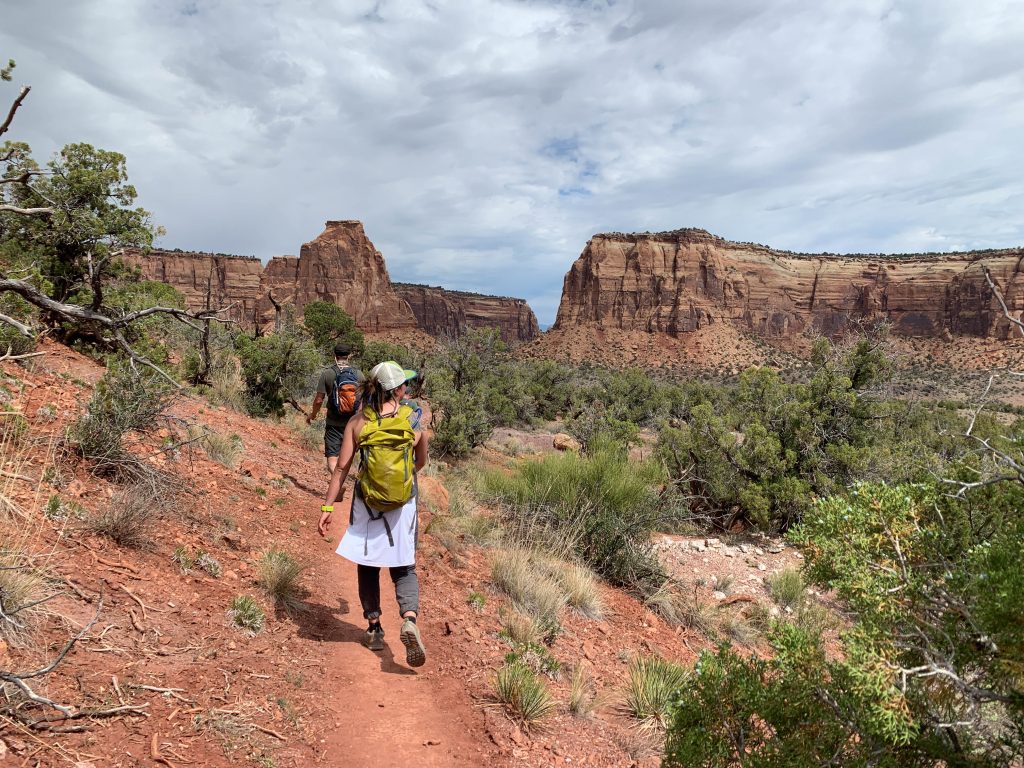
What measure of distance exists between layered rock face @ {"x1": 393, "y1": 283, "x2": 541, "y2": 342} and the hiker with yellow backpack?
11668cm

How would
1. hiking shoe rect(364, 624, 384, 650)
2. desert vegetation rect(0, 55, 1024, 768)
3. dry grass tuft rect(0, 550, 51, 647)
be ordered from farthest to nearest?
hiking shoe rect(364, 624, 384, 650), dry grass tuft rect(0, 550, 51, 647), desert vegetation rect(0, 55, 1024, 768)

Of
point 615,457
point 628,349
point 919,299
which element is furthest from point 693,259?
point 615,457

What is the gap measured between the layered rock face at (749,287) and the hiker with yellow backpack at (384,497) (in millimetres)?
90825

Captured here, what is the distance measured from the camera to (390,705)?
11.6 feet

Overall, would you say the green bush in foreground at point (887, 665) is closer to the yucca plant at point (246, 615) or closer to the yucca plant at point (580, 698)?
the yucca plant at point (580, 698)

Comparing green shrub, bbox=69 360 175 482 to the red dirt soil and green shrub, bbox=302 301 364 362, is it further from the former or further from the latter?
green shrub, bbox=302 301 364 362

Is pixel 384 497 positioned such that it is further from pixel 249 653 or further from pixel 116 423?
pixel 116 423

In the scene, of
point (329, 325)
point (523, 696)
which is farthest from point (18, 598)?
point (329, 325)

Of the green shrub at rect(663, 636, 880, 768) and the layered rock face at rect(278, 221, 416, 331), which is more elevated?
the layered rock face at rect(278, 221, 416, 331)

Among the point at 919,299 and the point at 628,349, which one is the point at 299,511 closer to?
the point at 628,349

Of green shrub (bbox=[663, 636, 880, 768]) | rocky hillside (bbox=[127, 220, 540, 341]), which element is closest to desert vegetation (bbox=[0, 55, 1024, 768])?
green shrub (bbox=[663, 636, 880, 768])

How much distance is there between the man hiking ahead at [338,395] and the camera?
6.64 m

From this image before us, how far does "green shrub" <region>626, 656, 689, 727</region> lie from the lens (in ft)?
12.8

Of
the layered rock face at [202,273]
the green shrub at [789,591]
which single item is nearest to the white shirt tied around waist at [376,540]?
the green shrub at [789,591]
